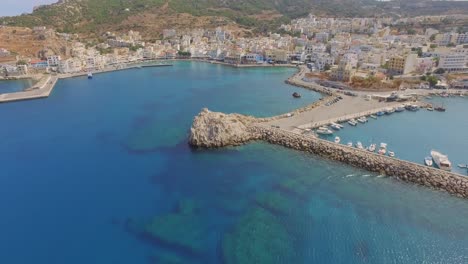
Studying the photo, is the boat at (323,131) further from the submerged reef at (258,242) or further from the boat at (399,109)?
the submerged reef at (258,242)

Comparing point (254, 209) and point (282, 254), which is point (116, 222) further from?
point (282, 254)

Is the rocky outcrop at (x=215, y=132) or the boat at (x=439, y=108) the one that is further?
the boat at (x=439, y=108)

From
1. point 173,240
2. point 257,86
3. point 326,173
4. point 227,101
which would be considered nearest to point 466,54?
point 257,86

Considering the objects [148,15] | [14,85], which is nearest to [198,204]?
[14,85]

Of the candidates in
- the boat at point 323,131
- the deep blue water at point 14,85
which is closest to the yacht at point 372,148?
the boat at point 323,131

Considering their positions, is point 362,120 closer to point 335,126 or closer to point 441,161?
point 335,126

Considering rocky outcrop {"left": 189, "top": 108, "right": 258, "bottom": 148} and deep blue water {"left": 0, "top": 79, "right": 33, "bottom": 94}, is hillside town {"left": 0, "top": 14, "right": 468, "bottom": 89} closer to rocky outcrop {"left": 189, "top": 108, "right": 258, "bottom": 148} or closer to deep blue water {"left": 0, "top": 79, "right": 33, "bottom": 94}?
deep blue water {"left": 0, "top": 79, "right": 33, "bottom": 94}
